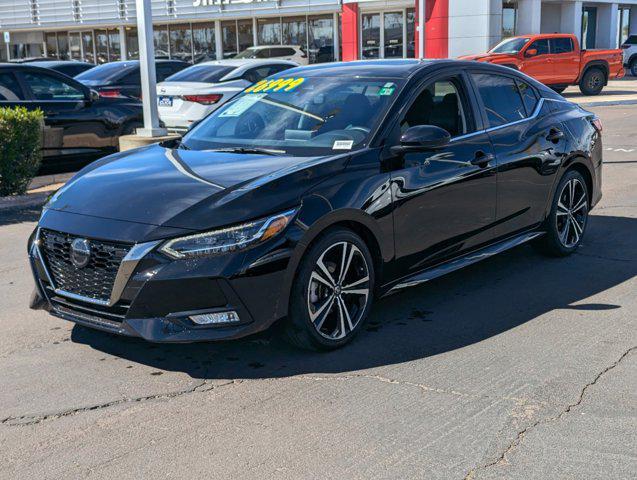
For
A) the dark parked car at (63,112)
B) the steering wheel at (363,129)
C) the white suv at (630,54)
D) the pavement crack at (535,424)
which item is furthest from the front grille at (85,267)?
the white suv at (630,54)

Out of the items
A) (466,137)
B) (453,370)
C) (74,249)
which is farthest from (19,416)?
(466,137)

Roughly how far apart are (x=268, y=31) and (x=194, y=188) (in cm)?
3540

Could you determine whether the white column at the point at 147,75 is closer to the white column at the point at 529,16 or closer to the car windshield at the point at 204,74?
the car windshield at the point at 204,74

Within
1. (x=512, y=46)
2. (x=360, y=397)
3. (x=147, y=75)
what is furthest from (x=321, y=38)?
(x=360, y=397)

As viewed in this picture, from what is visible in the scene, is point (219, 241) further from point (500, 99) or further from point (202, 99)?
point (202, 99)

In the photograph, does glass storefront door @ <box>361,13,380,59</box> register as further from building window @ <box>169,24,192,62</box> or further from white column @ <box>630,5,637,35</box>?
white column @ <box>630,5,637,35</box>

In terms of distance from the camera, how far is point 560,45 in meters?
26.1

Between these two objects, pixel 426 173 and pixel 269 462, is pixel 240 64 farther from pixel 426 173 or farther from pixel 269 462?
pixel 269 462

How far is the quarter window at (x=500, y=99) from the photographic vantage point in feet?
20.3

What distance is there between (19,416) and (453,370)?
2.30 metres

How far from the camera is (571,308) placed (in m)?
5.70

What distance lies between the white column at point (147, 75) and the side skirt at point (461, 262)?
686cm

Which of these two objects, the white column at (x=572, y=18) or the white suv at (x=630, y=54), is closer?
the white suv at (x=630, y=54)

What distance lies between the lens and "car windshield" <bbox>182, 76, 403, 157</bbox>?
5.30m
